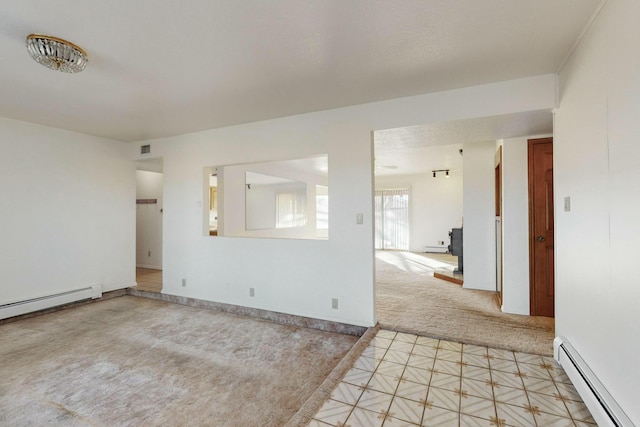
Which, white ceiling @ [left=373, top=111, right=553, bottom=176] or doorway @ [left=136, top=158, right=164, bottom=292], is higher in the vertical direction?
white ceiling @ [left=373, top=111, right=553, bottom=176]

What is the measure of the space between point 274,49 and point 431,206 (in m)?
7.79

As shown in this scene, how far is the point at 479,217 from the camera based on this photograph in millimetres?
4484

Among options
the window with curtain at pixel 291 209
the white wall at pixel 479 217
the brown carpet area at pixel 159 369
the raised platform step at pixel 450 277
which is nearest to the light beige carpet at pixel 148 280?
the brown carpet area at pixel 159 369

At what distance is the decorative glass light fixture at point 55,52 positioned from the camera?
1.91m

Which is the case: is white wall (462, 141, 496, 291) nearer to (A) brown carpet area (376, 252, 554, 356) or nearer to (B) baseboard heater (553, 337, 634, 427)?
(A) brown carpet area (376, 252, 554, 356)

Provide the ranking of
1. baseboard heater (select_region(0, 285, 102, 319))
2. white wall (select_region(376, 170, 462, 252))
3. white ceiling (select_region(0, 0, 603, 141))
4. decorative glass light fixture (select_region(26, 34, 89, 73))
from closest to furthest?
white ceiling (select_region(0, 0, 603, 141)), decorative glass light fixture (select_region(26, 34, 89, 73)), baseboard heater (select_region(0, 285, 102, 319)), white wall (select_region(376, 170, 462, 252))

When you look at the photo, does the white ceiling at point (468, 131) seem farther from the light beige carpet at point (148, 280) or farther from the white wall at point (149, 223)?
Result: the white wall at point (149, 223)

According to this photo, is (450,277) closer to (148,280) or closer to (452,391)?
(452,391)

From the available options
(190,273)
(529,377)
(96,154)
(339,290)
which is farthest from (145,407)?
(96,154)

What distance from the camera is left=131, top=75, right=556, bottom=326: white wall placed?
281 centimetres

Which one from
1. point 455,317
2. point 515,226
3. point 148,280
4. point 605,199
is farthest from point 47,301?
point 515,226

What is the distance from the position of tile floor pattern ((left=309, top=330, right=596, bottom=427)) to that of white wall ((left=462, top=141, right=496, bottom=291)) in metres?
2.13

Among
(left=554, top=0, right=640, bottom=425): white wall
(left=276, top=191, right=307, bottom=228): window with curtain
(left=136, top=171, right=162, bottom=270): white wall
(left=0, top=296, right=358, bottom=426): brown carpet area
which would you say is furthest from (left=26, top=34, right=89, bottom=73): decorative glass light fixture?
(left=276, top=191, right=307, bottom=228): window with curtain

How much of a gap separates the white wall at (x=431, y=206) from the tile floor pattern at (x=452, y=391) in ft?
21.5
